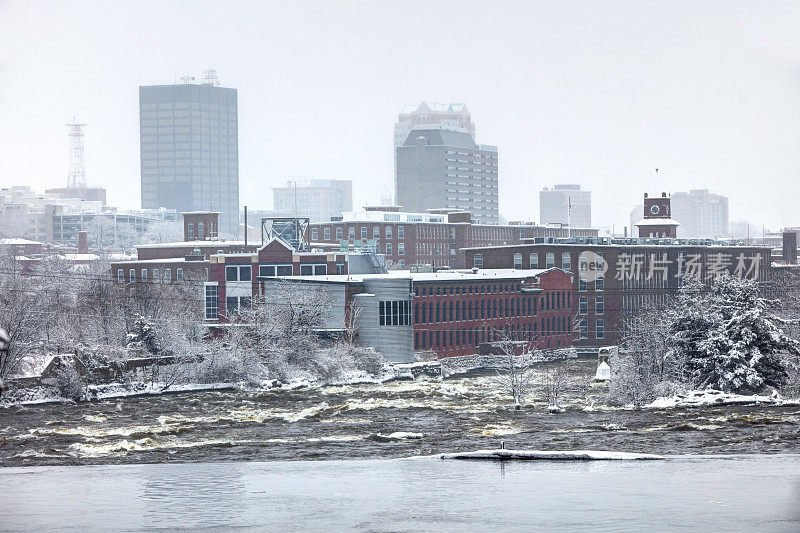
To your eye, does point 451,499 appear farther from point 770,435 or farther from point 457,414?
point 457,414

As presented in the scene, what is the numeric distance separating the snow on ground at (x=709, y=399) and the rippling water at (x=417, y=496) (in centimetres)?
2189

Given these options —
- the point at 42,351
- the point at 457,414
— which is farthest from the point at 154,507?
the point at 42,351

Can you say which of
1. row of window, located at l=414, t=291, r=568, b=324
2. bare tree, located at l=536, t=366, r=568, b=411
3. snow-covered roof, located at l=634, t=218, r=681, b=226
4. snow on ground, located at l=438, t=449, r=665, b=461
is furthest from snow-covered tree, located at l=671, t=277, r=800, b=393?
snow-covered roof, located at l=634, t=218, r=681, b=226

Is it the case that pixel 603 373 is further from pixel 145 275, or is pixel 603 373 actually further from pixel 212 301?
pixel 145 275

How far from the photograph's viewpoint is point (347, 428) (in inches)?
2488

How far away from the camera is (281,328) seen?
9619 cm

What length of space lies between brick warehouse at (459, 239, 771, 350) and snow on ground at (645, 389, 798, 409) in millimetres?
58294

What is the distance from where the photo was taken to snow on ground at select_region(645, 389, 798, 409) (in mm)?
68250

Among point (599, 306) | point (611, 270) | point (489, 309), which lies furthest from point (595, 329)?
point (489, 309)

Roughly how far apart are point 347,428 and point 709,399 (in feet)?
64.6

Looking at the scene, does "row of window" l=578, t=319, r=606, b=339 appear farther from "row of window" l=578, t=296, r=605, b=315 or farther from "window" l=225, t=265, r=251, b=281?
"window" l=225, t=265, r=251, b=281

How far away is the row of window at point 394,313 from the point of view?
350 ft

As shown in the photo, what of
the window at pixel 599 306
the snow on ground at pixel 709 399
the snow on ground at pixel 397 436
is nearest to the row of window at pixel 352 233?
the window at pixel 599 306

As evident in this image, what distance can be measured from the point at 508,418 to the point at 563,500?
2796cm
